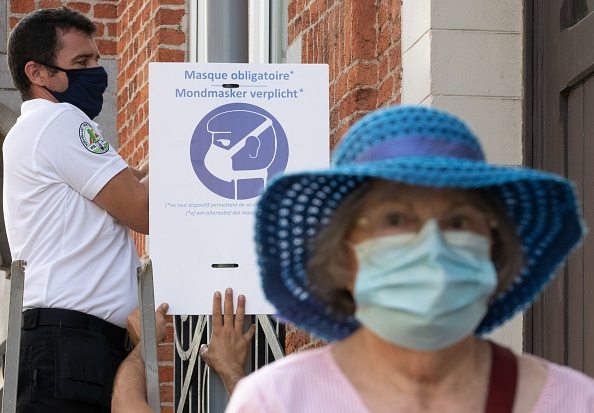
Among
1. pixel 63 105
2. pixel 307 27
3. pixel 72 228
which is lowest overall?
pixel 72 228

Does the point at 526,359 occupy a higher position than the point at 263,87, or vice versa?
the point at 263,87

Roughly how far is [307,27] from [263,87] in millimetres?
1548

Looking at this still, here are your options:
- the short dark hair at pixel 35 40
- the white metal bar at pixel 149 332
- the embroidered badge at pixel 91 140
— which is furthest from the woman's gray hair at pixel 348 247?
the short dark hair at pixel 35 40

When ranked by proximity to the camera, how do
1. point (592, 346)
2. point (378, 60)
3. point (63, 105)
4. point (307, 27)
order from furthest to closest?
1. point (307, 27)
2. point (378, 60)
3. point (63, 105)
4. point (592, 346)

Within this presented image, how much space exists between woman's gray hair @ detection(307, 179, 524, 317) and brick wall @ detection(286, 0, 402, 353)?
9.50 ft

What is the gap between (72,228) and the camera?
4.57 m

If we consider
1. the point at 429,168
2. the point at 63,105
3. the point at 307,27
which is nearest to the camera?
the point at 429,168

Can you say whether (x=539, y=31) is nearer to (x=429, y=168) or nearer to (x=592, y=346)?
(x=592, y=346)

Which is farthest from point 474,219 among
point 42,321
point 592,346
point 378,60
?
point 378,60

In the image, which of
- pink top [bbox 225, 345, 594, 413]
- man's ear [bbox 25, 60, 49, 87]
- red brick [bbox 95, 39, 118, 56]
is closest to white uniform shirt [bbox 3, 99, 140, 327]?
man's ear [bbox 25, 60, 49, 87]

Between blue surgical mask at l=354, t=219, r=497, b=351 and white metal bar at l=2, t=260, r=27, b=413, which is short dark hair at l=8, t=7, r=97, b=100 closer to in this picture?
white metal bar at l=2, t=260, r=27, b=413

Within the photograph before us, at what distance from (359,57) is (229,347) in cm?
137

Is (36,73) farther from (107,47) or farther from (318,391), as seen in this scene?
(107,47)

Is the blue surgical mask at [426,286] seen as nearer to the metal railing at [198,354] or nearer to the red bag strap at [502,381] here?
the red bag strap at [502,381]
